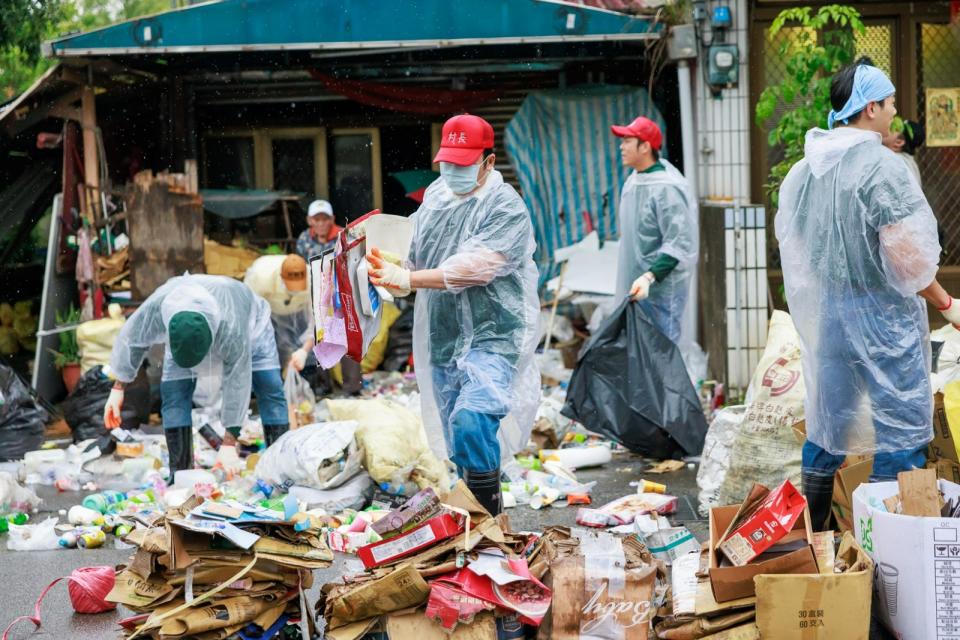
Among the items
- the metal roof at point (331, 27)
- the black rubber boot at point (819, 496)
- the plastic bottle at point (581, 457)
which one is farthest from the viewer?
the metal roof at point (331, 27)

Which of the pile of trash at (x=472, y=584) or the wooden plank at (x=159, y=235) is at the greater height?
the wooden plank at (x=159, y=235)

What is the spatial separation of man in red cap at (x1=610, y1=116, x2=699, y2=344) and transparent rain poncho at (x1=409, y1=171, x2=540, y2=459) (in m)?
2.11

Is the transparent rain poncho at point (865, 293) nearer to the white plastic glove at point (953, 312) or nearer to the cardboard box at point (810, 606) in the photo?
the white plastic glove at point (953, 312)

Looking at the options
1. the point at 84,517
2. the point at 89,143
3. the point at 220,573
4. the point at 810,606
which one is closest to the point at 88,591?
the point at 220,573

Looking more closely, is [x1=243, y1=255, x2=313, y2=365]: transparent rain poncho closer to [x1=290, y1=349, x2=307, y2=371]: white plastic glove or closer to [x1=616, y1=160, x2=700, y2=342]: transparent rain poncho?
[x1=290, y1=349, x2=307, y2=371]: white plastic glove

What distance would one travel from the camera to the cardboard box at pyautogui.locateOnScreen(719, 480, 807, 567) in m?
3.63

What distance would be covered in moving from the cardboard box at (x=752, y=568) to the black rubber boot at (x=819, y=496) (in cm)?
77

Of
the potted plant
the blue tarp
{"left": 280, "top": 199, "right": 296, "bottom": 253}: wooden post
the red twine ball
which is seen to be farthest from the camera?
{"left": 280, "top": 199, "right": 296, "bottom": 253}: wooden post

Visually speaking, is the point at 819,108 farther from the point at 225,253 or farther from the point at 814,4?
the point at 225,253

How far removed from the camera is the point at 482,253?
4.69m

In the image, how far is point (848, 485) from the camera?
15.3ft

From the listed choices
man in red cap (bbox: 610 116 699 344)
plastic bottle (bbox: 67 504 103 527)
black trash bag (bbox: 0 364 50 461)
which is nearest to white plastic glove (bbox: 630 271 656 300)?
man in red cap (bbox: 610 116 699 344)

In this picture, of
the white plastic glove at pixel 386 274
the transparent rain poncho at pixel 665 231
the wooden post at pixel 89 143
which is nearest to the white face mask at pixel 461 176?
the white plastic glove at pixel 386 274

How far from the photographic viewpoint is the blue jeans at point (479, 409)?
4.65 m
